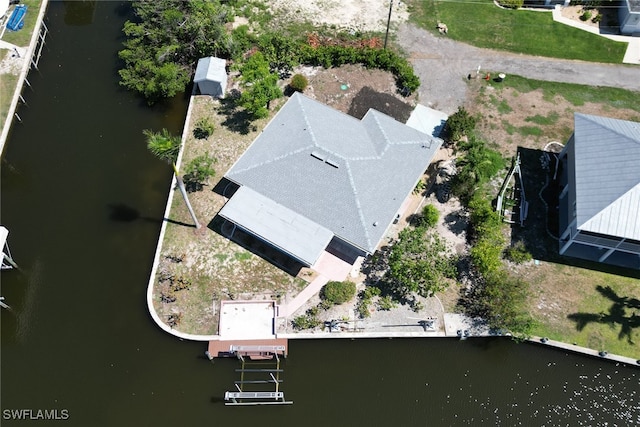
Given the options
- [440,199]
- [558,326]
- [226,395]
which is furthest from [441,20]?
[226,395]

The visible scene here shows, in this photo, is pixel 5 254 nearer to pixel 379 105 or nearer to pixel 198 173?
pixel 198 173

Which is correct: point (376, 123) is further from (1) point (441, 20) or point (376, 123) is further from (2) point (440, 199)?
(1) point (441, 20)

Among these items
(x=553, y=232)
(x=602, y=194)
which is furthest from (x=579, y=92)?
(x=602, y=194)

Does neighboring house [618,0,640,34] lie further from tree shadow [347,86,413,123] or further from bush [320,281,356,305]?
bush [320,281,356,305]

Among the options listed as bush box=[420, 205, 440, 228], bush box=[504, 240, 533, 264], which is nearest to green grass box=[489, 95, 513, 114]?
bush box=[420, 205, 440, 228]

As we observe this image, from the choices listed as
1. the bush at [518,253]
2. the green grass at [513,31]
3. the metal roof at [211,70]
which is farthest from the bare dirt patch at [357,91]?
the bush at [518,253]

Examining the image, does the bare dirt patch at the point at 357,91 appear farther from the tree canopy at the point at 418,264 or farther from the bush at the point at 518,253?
the bush at the point at 518,253
